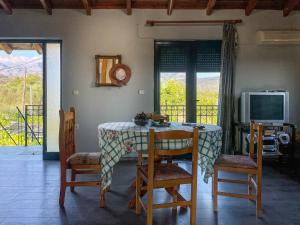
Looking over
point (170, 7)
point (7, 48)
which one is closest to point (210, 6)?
point (170, 7)

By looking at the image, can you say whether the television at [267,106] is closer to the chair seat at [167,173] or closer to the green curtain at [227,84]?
the green curtain at [227,84]

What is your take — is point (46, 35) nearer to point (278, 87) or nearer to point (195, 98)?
point (195, 98)

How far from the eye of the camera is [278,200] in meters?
3.04

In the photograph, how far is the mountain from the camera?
22.1 feet

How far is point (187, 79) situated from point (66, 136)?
8.93ft

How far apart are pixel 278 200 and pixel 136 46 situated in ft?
10.6

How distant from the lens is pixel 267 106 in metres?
4.62

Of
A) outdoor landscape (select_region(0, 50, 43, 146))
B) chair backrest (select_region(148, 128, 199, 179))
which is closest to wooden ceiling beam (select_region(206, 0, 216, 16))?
chair backrest (select_region(148, 128, 199, 179))

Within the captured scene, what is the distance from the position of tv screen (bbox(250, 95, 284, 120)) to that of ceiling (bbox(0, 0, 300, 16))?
4.92 feet

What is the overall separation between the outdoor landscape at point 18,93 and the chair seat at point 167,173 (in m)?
4.86

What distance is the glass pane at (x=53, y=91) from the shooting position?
197 inches

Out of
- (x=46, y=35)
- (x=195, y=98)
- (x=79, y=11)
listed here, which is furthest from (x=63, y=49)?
(x=195, y=98)

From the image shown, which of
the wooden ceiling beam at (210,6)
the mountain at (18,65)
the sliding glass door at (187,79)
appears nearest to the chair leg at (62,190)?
the sliding glass door at (187,79)

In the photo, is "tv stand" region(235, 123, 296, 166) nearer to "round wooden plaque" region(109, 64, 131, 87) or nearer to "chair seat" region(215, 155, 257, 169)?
"chair seat" region(215, 155, 257, 169)
